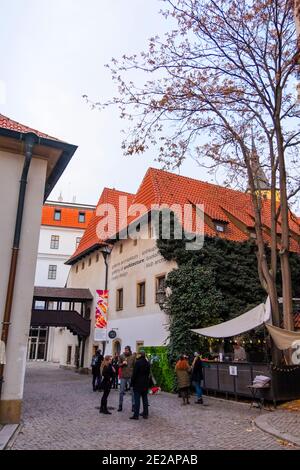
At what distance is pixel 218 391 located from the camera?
15.3 metres

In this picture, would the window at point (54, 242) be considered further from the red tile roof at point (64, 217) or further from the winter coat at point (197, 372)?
the winter coat at point (197, 372)

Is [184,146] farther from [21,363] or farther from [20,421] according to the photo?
[20,421]

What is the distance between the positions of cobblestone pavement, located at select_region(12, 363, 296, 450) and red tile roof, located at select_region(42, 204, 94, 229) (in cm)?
3892

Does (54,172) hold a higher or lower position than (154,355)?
higher

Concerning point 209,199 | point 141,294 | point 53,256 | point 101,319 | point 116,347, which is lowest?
point 116,347

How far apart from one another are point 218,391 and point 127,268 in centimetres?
1114

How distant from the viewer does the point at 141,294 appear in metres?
23.0

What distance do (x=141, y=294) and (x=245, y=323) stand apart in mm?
9495

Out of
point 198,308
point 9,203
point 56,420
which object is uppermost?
point 9,203

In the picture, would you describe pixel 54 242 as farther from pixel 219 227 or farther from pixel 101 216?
pixel 219 227

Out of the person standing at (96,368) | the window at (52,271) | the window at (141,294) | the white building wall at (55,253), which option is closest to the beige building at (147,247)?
the window at (141,294)

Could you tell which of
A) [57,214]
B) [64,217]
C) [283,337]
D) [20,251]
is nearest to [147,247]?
[283,337]

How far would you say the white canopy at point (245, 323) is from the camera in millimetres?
13758
